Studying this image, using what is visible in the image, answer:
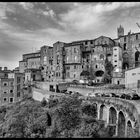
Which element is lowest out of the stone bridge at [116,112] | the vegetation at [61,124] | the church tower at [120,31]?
the vegetation at [61,124]

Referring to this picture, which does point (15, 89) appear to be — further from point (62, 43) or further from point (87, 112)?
point (87, 112)

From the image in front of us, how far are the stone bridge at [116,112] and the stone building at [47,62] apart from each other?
2708cm

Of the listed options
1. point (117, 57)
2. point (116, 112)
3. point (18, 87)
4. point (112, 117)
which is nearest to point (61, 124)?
point (112, 117)

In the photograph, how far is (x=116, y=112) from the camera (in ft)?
48.9

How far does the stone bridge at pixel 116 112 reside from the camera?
1154 centimetres

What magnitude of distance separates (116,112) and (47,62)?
34.3 meters

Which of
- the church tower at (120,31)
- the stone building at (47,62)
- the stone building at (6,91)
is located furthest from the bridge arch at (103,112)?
the church tower at (120,31)

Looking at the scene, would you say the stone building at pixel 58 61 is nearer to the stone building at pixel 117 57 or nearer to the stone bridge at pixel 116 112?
the stone building at pixel 117 57

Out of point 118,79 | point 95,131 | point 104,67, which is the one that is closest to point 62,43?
point 104,67

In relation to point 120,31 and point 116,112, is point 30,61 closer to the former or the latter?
point 120,31

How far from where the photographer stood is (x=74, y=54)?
142ft

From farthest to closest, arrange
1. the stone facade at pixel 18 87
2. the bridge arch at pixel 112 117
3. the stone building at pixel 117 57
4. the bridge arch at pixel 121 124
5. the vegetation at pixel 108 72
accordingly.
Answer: the stone facade at pixel 18 87 → the stone building at pixel 117 57 → the vegetation at pixel 108 72 → the bridge arch at pixel 112 117 → the bridge arch at pixel 121 124

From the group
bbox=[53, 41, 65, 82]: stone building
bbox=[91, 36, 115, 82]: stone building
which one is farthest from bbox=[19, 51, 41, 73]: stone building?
bbox=[91, 36, 115, 82]: stone building

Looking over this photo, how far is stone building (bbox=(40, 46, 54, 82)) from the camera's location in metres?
46.0
